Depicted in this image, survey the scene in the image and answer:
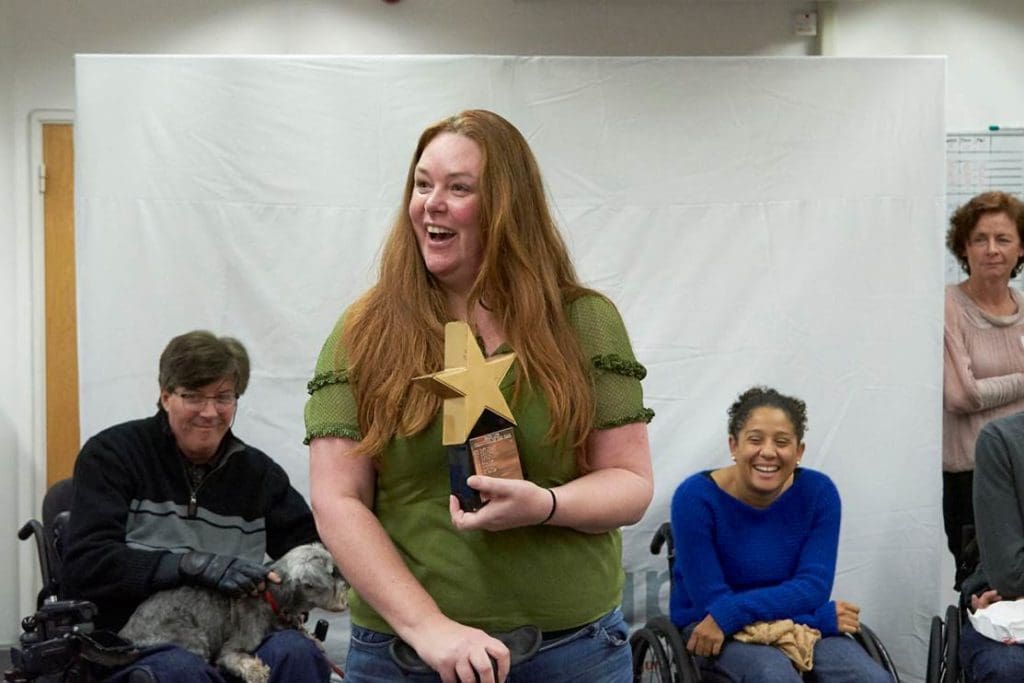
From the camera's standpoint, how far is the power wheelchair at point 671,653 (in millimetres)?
3145

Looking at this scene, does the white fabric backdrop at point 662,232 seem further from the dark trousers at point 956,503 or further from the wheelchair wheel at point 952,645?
the wheelchair wheel at point 952,645

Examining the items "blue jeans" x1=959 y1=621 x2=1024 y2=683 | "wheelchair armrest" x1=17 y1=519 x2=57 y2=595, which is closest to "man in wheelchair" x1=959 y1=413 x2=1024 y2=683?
"blue jeans" x1=959 y1=621 x2=1024 y2=683

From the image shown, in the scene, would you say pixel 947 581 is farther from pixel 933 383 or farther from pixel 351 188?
pixel 351 188

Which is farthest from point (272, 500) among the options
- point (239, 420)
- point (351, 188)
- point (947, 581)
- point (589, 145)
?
point (947, 581)

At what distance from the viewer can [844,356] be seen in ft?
12.7

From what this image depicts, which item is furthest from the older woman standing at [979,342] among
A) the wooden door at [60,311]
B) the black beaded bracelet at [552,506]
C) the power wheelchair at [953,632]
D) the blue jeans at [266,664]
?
the wooden door at [60,311]

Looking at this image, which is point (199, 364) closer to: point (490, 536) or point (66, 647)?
point (66, 647)

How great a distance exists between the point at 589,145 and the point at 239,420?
1268 millimetres

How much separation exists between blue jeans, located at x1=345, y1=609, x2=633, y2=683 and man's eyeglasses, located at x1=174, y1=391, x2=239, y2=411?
162 centimetres

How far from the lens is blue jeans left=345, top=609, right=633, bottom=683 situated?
1.40 m

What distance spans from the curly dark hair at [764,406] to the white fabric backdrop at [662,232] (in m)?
0.32

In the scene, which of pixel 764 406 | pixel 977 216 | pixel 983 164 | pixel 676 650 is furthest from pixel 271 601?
pixel 983 164

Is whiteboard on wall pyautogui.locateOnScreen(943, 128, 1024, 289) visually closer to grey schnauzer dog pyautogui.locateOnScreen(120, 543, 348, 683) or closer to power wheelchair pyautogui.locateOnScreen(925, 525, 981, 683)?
power wheelchair pyautogui.locateOnScreen(925, 525, 981, 683)

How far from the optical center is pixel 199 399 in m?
3.00
